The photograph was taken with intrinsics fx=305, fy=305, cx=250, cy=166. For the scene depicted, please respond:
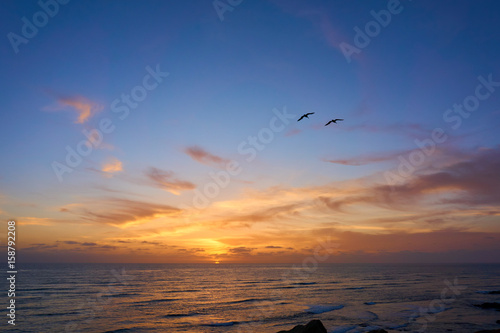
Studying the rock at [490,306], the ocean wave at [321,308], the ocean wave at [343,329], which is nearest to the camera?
the ocean wave at [343,329]

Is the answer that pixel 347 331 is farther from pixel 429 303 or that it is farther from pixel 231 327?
pixel 429 303

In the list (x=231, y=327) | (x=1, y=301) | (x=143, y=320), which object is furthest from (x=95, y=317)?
(x=1, y=301)

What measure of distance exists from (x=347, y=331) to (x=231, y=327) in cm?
1307

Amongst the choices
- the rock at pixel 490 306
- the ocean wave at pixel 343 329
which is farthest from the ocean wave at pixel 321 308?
the rock at pixel 490 306

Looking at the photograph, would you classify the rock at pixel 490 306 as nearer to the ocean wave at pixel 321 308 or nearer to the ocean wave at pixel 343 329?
the ocean wave at pixel 321 308

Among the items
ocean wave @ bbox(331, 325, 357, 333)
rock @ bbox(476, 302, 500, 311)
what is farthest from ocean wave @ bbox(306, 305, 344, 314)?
rock @ bbox(476, 302, 500, 311)

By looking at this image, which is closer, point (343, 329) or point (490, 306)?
point (343, 329)

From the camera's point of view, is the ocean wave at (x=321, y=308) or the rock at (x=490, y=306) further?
the rock at (x=490, y=306)

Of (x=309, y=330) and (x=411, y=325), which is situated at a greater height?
(x=309, y=330)

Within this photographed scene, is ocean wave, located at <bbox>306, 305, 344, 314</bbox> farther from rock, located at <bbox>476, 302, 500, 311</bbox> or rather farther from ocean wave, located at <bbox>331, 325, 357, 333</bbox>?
rock, located at <bbox>476, 302, 500, 311</bbox>

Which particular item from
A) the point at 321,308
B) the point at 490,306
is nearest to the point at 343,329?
the point at 321,308

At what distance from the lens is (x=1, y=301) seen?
4934 cm

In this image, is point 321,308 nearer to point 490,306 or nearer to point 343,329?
point 343,329

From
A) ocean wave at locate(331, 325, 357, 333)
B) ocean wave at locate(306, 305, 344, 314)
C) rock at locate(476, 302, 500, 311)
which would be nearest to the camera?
ocean wave at locate(331, 325, 357, 333)
